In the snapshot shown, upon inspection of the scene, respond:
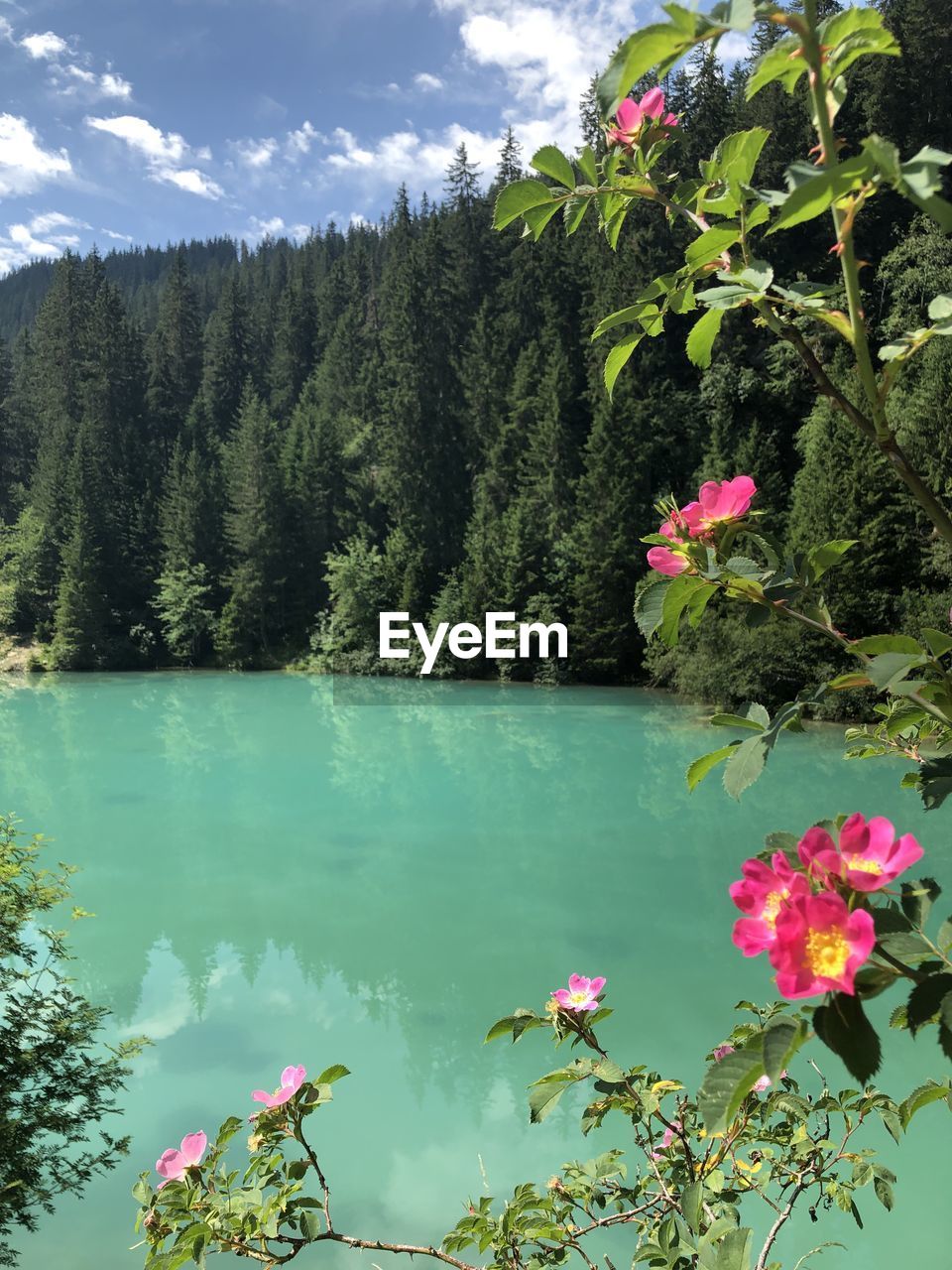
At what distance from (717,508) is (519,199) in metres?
0.35

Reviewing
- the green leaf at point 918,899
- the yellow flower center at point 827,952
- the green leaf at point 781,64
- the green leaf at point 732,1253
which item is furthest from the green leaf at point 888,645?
the green leaf at point 732,1253

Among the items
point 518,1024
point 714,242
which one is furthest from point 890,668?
point 518,1024

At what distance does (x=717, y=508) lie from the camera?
2.90 ft

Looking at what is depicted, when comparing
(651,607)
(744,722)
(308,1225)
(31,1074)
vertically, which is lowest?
(31,1074)

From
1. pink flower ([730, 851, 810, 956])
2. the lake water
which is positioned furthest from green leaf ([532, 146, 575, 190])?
the lake water

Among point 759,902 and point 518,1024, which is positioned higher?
point 759,902

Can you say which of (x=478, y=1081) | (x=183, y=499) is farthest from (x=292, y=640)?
(x=478, y=1081)

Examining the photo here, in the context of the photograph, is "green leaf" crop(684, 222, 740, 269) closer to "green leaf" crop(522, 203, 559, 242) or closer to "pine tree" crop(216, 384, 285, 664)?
"green leaf" crop(522, 203, 559, 242)

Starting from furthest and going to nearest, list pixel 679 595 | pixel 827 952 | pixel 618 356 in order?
pixel 618 356 < pixel 679 595 < pixel 827 952

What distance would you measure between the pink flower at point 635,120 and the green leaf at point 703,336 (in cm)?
22

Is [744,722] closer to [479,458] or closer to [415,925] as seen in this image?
[415,925]

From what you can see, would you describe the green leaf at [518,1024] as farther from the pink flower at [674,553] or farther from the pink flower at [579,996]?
the pink flower at [674,553]

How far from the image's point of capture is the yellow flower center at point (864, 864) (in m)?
0.56

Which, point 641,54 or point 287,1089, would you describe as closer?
point 641,54
